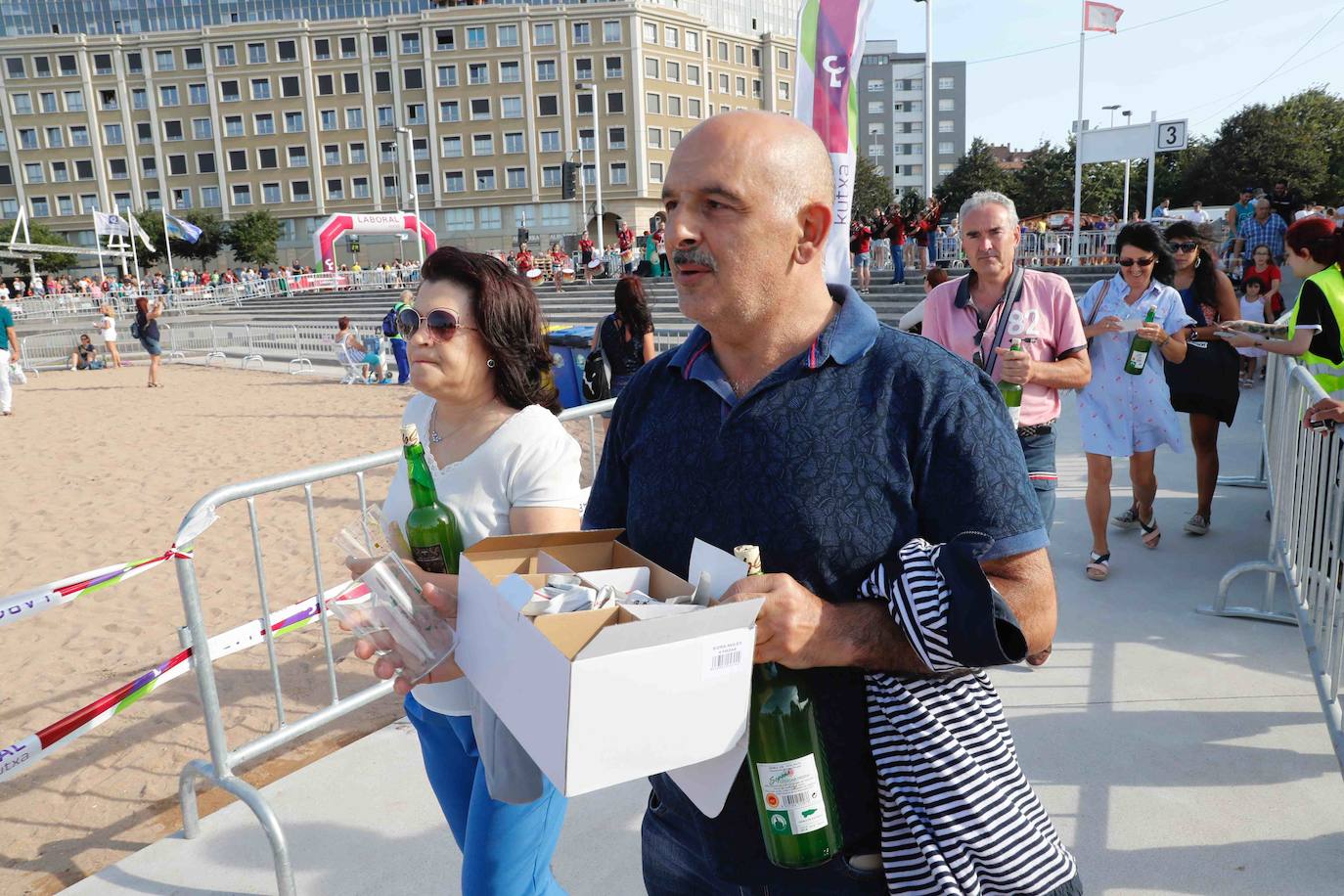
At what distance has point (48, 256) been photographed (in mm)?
66250

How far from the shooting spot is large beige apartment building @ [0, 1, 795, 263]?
71.5 meters

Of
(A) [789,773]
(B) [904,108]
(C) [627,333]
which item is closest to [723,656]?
(A) [789,773]

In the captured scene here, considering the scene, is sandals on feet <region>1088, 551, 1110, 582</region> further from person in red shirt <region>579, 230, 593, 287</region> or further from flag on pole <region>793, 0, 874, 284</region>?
person in red shirt <region>579, 230, 593, 287</region>

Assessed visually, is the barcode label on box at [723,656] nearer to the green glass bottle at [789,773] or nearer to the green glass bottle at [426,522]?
the green glass bottle at [789,773]

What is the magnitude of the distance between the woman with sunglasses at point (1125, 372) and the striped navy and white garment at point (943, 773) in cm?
420

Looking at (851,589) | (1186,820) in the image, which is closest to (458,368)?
(851,589)

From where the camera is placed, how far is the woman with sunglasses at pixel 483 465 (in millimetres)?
2121

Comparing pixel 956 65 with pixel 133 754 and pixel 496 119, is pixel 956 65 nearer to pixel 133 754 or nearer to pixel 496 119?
pixel 496 119

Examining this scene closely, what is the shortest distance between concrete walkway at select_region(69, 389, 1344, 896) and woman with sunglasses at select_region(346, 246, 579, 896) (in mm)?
856

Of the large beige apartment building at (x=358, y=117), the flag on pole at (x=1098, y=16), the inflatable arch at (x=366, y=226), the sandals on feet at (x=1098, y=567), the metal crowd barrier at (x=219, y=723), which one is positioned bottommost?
the sandals on feet at (x=1098, y=567)

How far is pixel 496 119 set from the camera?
236 ft

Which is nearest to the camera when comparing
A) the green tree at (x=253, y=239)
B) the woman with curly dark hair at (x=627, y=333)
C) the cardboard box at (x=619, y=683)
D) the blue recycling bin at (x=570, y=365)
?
the cardboard box at (x=619, y=683)

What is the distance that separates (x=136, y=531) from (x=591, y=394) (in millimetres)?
4604

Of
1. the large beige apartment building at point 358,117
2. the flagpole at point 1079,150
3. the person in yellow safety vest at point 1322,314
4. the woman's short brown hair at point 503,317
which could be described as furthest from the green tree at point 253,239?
the woman's short brown hair at point 503,317
